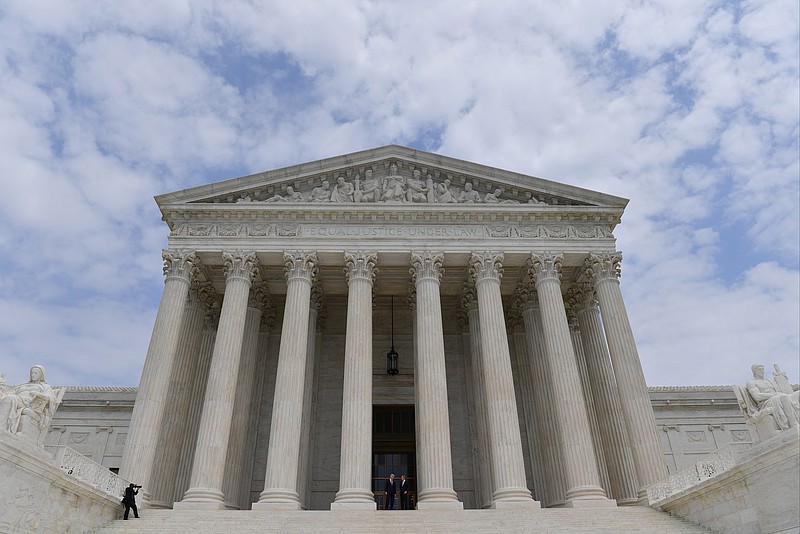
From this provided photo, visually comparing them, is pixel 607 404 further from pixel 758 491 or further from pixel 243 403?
pixel 243 403

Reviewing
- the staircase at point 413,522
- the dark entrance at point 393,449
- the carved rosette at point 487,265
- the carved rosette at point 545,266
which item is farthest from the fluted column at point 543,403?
the dark entrance at point 393,449

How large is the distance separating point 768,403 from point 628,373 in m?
9.51

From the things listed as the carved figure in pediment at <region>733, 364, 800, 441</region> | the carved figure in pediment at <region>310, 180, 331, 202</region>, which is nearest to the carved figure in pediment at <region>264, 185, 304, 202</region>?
the carved figure in pediment at <region>310, 180, 331, 202</region>

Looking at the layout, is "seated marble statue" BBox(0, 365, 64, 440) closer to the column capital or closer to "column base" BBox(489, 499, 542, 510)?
"column base" BBox(489, 499, 542, 510)

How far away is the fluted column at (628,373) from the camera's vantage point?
76.1ft

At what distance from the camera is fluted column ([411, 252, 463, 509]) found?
22281 millimetres

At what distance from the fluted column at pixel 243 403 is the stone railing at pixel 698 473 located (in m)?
17.8

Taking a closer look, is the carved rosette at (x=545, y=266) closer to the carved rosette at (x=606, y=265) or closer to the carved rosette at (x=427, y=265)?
the carved rosette at (x=606, y=265)

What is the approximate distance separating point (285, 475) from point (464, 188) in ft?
53.2

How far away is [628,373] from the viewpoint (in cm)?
2497

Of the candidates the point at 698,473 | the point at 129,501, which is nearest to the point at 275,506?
the point at 129,501

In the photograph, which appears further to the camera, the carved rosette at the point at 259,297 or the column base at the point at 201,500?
the carved rosette at the point at 259,297

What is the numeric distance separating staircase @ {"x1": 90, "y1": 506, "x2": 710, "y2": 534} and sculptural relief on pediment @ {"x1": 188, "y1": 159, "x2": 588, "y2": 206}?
14603 millimetres

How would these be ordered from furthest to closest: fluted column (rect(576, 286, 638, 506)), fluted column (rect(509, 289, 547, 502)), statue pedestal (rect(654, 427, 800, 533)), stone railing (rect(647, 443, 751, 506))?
fluted column (rect(509, 289, 547, 502)) < fluted column (rect(576, 286, 638, 506)) < stone railing (rect(647, 443, 751, 506)) < statue pedestal (rect(654, 427, 800, 533))
